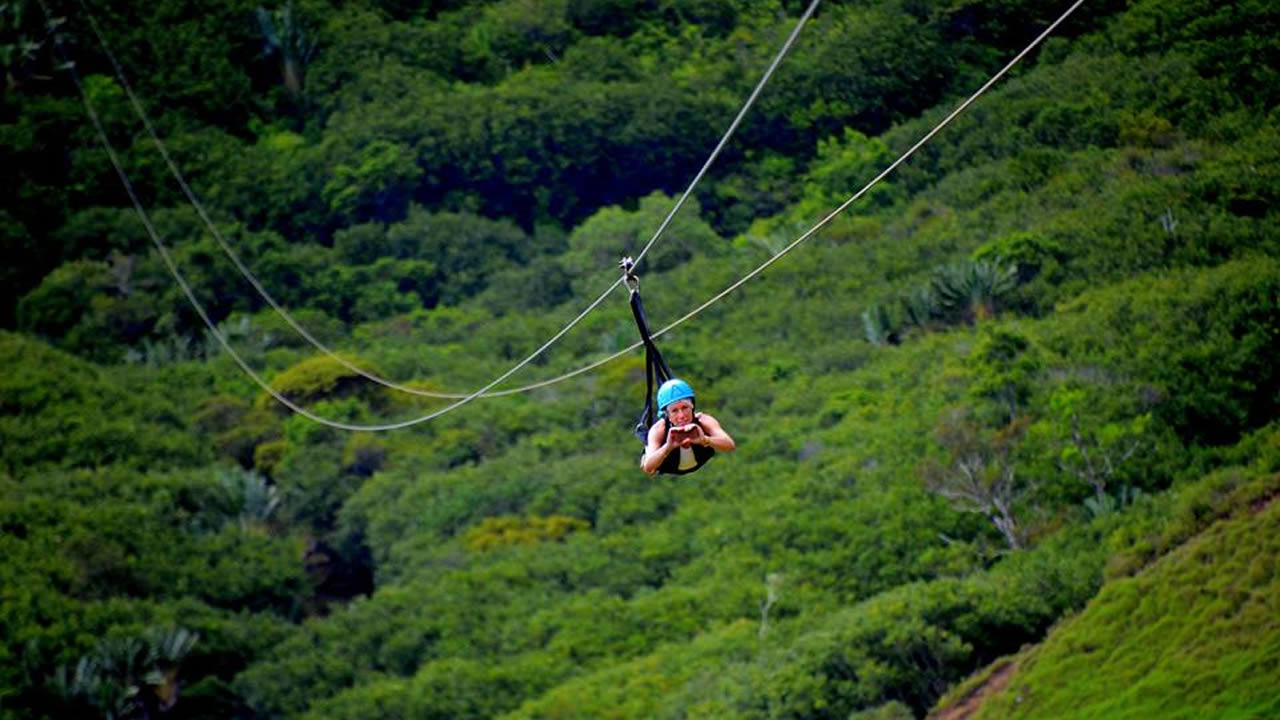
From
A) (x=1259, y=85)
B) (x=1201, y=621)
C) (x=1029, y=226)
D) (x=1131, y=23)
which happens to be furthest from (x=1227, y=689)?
(x=1131, y=23)

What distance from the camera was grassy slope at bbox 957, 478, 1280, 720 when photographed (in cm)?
2647

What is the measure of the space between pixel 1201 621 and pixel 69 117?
40.1 meters

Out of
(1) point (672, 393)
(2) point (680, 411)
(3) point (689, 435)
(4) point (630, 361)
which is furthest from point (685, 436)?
(4) point (630, 361)

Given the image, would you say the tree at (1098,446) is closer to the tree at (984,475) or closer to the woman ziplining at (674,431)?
the tree at (984,475)

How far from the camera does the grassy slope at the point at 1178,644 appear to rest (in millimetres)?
26469

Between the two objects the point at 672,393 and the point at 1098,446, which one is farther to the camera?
the point at 1098,446

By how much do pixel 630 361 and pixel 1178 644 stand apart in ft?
63.3

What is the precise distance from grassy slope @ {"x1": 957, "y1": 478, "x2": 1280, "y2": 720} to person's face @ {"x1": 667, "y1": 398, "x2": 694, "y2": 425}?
578 inches

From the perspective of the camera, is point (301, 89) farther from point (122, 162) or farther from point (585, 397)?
point (585, 397)

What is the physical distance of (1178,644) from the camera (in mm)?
27531

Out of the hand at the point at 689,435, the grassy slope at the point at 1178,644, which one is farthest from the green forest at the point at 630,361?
the hand at the point at 689,435

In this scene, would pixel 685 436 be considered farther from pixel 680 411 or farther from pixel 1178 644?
pixel 1178 644

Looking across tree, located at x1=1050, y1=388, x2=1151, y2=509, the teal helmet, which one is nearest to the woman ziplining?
the teal helmet

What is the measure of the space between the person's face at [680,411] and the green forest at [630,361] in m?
Answer: 5.81
